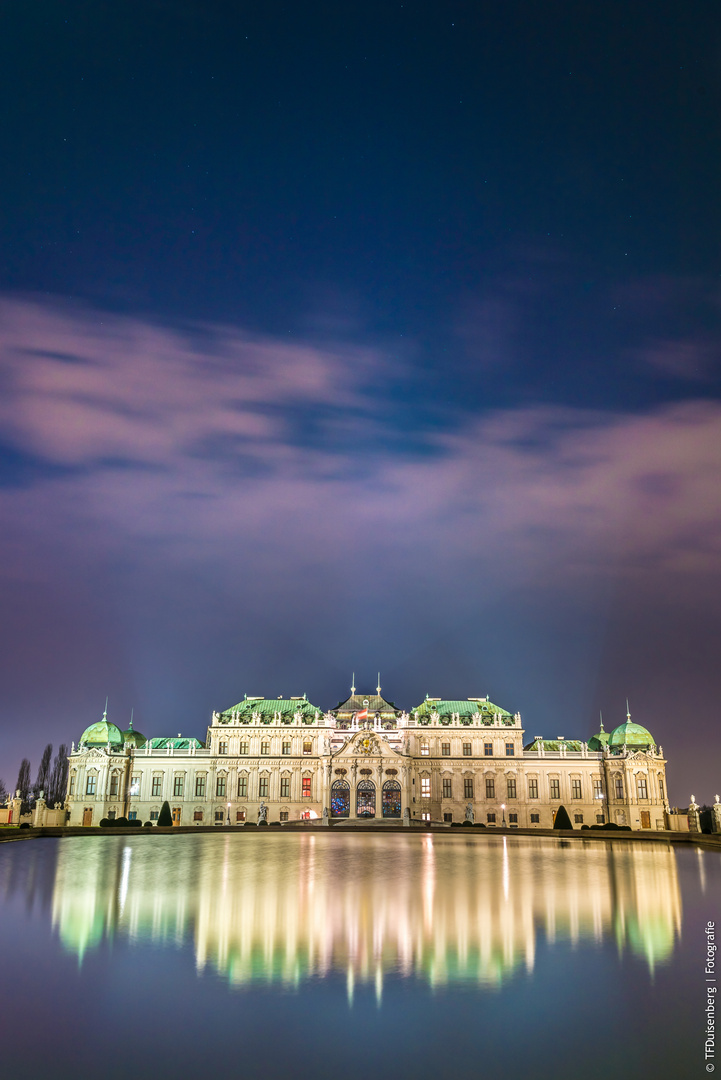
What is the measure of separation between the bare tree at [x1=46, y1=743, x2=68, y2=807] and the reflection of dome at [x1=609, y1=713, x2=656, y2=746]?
3008 inches

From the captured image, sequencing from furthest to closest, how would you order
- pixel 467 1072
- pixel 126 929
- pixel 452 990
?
pixel 126 929 → pixel 452 990 → pixel 467 1072

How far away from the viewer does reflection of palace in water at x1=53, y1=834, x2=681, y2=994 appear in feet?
35.3

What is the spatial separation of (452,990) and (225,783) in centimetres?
A: 9022

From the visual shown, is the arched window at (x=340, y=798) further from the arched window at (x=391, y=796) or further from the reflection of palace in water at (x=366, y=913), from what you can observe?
the reflection of palace in water at (x=366, y=913)

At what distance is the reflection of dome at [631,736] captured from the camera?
96250 millimetres

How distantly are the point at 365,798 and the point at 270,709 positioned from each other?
1855 cm

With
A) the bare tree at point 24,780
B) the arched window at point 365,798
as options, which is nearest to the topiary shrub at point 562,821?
the arched window at point 365,798

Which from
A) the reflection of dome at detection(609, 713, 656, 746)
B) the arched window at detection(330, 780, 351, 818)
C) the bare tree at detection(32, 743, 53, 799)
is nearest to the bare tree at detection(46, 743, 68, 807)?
the bare tree at detection(32, 743, 53, 799)

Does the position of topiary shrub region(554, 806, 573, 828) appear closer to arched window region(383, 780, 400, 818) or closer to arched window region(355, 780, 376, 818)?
arched window region(383, 780, 400, 818)

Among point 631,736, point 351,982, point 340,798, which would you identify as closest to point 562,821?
point 340,798

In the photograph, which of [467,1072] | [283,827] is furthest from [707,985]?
[283,827]

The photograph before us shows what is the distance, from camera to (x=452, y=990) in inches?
367

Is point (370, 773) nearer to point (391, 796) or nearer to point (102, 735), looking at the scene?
point (391, 796)

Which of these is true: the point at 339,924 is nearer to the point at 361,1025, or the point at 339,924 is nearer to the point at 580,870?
the point at 361,1025
